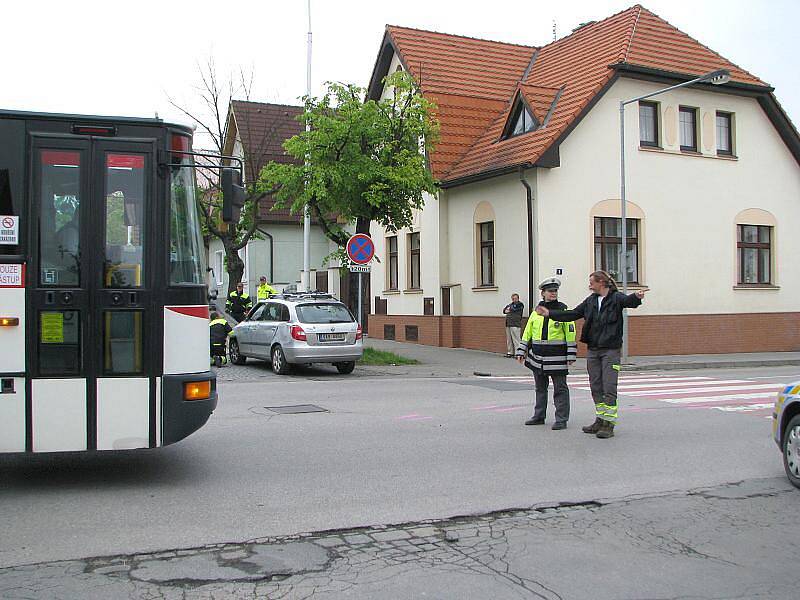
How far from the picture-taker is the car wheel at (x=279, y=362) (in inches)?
714

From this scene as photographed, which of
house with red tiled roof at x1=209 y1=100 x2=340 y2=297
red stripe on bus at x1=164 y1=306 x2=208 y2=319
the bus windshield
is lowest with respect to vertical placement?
red stripe on bus at x1=164 y1=306 x2=208 y2=319

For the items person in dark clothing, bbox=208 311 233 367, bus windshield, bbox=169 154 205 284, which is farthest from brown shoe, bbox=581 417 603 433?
person in dark clothing, bbox=208 311 233 367

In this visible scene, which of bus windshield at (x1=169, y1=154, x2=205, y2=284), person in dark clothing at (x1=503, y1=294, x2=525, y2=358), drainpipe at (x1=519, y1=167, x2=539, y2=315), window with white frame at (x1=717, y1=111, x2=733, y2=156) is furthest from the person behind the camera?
window with white frame at (x1=717, y1=111, x2=733, y2=156)

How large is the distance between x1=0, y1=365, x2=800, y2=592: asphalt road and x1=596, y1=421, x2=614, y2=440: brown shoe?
0.15 meters

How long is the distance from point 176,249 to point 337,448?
310cm

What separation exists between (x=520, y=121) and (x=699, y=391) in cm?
1212

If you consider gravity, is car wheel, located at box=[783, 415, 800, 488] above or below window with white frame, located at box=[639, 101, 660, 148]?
below

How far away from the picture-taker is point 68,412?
7.11m

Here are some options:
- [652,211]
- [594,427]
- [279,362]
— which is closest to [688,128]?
[652,211]

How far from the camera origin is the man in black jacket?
9930 millimetres

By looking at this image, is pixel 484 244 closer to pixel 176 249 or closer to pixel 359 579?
pixel 176 249

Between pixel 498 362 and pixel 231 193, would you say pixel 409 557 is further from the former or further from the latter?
pixel 498 362

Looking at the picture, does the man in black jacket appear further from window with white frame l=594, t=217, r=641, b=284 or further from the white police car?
window with white frame l=594, t=217, r=641, b=284

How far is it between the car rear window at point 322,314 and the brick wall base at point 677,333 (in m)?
6.97
